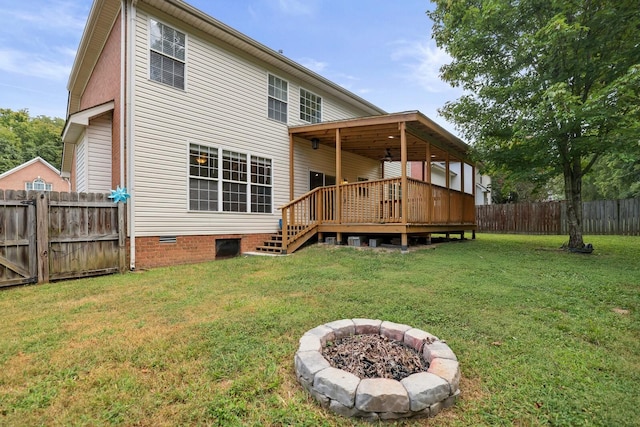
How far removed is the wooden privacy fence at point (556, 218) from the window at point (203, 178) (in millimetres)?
15221

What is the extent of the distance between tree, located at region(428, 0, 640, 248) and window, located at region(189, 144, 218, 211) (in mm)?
7401

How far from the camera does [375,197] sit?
8570 millimetres

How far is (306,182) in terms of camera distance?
420 inches

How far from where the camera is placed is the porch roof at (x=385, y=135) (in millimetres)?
8129

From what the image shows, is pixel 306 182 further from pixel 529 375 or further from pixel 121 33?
pixel 529 375

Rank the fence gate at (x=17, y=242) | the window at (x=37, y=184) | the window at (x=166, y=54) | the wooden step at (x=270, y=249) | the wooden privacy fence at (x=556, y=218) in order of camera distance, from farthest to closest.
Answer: the window at (x=37, y=184) < the wooden privacy fence at (x=556, y=218) < the wooden step at (x=270, y=249) < the window at (x=166, y=54) < the fence gate at (x=17, y=242)

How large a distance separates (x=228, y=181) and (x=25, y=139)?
1661 inches

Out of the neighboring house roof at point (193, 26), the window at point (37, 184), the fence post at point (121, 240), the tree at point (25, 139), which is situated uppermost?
the tree at point (25, 139)

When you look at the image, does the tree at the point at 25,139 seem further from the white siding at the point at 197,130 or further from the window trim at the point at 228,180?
the window trim at the point at 228,180

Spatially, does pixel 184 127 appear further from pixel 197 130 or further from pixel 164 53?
pixel 164 53

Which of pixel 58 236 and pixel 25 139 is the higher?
pixel 25 139

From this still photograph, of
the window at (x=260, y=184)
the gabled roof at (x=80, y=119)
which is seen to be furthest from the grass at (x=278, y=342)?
the gabled roof at (x=80, y=119)

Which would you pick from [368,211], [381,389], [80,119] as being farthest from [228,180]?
[381,389]

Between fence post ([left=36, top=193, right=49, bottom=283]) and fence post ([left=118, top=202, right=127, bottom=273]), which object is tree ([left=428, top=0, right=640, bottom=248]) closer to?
fence post ([left=118, top=202, right=127, bottom=273])
